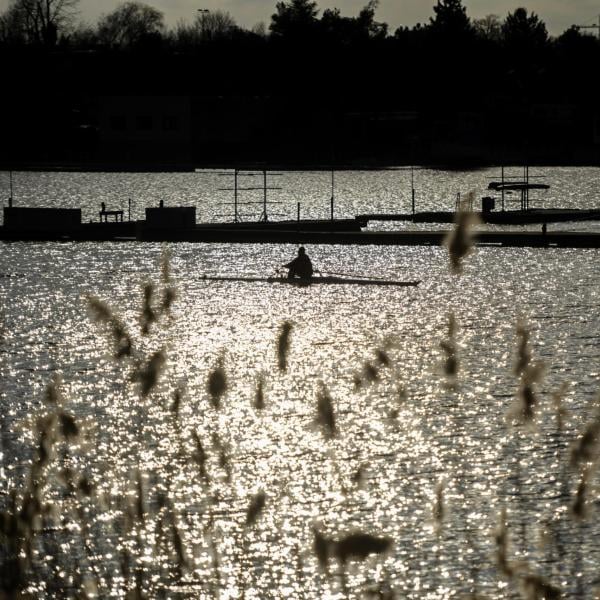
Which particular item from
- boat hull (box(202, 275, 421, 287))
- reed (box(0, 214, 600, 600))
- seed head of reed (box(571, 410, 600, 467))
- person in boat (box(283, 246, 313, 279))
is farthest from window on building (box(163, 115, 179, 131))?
seed head of reed (box(571, 410, 600, 467))

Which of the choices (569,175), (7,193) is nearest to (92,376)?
(7,193)

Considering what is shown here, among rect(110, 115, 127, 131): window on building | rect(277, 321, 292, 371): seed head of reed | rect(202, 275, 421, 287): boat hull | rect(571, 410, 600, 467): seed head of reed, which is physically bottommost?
rect(202, 275, 421, 287): boat hull

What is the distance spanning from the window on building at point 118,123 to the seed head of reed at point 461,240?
161 meters

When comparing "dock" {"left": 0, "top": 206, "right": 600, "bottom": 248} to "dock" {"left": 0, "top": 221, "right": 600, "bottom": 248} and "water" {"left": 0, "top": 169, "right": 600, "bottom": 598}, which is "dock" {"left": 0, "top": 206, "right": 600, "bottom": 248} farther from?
"water" {"left": 0, "top": 169, "right": 600, "bottom": 598}

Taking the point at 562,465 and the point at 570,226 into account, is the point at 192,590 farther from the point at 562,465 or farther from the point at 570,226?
the point at 570,226

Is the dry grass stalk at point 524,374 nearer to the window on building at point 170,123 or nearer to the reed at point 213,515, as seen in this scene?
the reed at point 213,515

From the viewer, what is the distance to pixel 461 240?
360 inches

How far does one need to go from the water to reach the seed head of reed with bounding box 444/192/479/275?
152 cm

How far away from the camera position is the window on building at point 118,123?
6614 inches

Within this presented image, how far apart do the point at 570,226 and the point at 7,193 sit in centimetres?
6034

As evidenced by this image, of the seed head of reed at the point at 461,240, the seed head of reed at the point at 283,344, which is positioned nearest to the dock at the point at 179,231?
the seed head of reed at the point at 283,344

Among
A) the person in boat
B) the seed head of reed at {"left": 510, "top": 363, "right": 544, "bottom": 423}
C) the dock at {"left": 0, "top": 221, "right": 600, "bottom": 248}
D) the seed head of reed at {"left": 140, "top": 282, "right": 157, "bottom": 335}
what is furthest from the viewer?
the dock at {"left": 0, "top": 221, "right": 600, "bottom": 248}

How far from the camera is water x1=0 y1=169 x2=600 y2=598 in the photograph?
745 inches

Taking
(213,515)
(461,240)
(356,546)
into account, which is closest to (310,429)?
(213,515)
